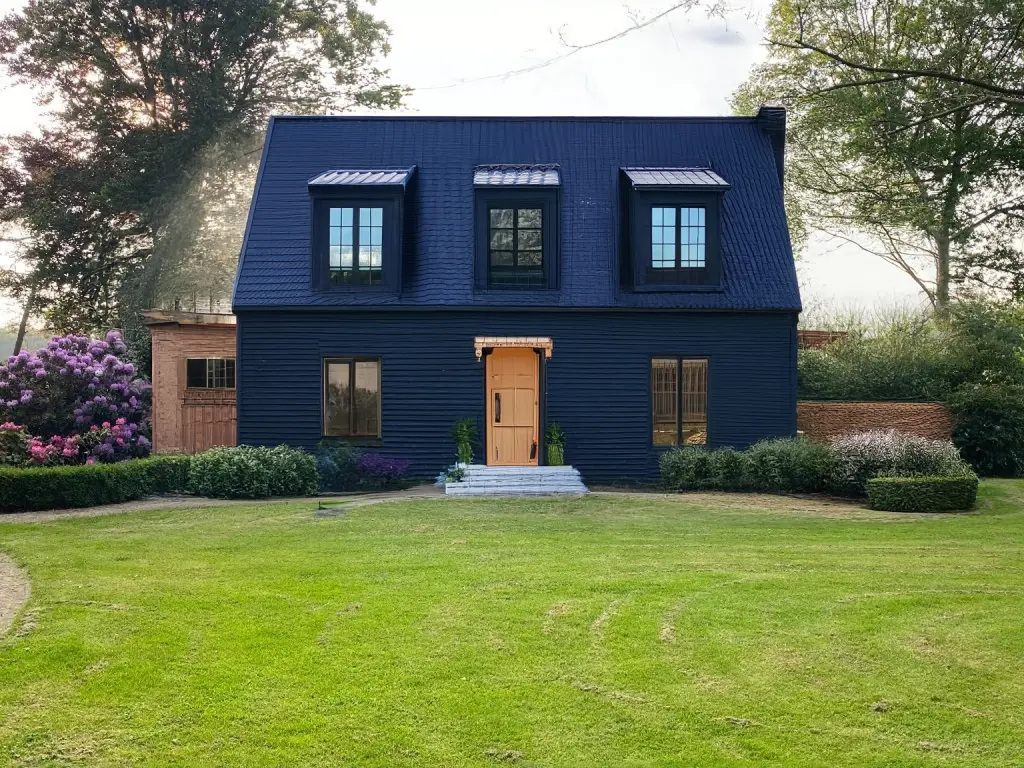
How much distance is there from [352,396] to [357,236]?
3.03 meters

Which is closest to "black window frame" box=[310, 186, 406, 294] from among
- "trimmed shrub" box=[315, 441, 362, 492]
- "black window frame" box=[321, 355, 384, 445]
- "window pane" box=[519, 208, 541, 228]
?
"black window frame" box=[321, 355, 384, 445]

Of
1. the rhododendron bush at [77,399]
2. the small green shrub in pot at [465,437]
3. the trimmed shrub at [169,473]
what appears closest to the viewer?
the trimmed shrub at [169,473]

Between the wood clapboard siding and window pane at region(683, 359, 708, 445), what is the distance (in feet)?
0.52

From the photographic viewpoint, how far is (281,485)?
1781 cm

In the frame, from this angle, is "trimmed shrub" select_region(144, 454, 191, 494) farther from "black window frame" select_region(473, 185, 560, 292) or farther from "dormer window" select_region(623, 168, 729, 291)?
"dormer window" select_region(623, 168, 729, 291)

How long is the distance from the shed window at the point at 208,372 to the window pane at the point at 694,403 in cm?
954

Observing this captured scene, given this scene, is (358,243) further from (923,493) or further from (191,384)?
(923,493)

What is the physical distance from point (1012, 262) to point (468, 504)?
66.9 ft

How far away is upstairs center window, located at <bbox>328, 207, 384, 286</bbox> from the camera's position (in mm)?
20297

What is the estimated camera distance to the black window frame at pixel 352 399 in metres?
20.2

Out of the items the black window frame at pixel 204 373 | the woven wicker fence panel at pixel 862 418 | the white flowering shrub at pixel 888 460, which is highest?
the black window frame at pixel 204 373

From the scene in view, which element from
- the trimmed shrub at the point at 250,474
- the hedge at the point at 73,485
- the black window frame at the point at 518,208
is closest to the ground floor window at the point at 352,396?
the trimmed shrub at the point at 250,474

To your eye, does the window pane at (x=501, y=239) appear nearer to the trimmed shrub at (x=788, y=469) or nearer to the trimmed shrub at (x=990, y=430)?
the trimmed shrub at (x=788, y=469)

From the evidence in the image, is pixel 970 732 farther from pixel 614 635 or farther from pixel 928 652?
pixel 614 635
